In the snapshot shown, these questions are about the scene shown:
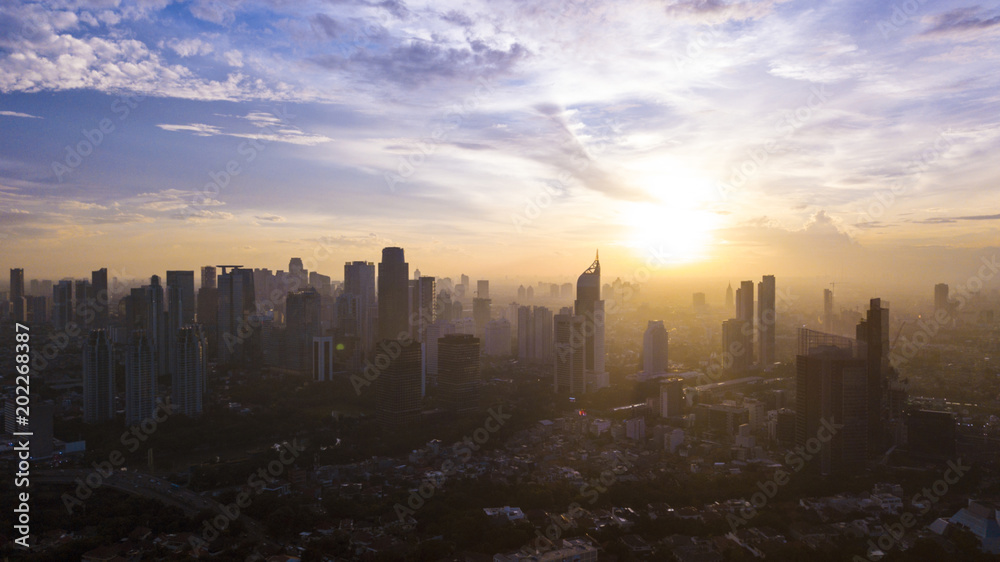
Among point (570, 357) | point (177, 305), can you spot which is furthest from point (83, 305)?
point (570, 357)

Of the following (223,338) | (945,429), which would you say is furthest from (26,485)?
(945,429)

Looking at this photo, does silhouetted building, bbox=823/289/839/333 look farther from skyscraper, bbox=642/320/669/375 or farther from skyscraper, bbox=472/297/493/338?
skyscraper, bbox=472/297/493/338

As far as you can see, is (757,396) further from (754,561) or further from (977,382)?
(754,561)

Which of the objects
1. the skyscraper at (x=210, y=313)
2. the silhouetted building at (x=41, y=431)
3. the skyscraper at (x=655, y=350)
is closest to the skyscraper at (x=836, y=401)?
the skyscraper at (x=655, y=350)

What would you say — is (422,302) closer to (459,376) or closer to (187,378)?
(459,376)

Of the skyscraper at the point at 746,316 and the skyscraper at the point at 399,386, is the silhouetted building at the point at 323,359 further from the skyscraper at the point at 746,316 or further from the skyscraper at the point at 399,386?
the skyscraper at the point at 746,316

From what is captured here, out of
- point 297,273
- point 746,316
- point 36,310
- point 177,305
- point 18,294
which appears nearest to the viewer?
point 177,305
